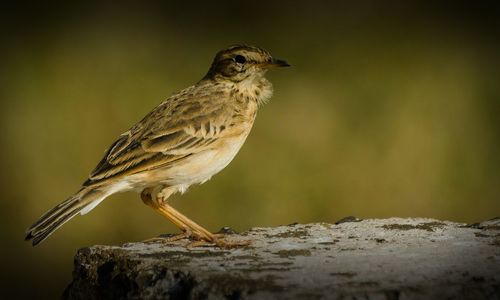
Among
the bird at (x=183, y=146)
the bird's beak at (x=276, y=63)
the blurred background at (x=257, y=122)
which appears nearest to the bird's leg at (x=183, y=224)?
the bird at (x=183, y=146)

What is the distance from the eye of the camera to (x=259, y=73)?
7316mm

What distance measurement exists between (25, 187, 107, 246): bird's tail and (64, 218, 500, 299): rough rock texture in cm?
43

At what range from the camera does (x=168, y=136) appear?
664 centimetres

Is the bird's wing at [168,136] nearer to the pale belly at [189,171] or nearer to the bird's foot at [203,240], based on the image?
the pale belly at [189,171]

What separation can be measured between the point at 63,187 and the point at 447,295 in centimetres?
557

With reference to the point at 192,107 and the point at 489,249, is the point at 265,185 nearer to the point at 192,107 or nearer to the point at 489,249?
the point at 192,107

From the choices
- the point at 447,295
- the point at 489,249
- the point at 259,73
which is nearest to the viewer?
the point at 447,295

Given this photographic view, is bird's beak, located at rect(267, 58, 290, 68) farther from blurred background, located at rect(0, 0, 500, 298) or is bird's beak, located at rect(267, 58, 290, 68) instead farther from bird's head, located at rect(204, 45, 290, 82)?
blurred background, located at rect(0, 0, 500, 298)

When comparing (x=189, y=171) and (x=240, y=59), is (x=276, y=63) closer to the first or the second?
(x=240, y=59)


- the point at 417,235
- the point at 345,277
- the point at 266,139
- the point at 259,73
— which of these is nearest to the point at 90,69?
the point at 266,139

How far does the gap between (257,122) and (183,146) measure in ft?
10.7

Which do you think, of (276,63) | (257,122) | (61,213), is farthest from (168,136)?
(257,122)

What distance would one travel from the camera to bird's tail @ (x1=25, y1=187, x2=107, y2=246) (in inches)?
239

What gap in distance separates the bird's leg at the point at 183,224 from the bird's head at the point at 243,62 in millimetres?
1073
